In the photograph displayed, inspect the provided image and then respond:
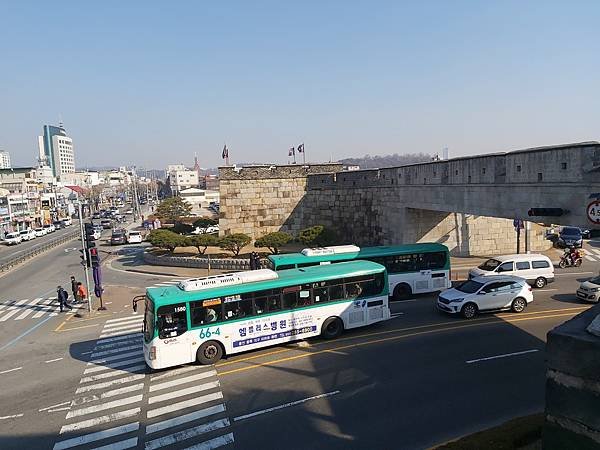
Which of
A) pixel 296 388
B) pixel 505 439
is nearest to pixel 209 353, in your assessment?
pixel 296 388

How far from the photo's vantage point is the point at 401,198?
91.5ft

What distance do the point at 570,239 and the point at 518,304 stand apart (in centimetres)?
2008

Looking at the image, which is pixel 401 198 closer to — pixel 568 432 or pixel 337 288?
pixel 337 288

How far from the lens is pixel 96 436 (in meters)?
9.48

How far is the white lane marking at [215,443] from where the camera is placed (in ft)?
28.9

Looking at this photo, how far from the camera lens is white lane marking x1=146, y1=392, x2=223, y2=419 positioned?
33.8ft

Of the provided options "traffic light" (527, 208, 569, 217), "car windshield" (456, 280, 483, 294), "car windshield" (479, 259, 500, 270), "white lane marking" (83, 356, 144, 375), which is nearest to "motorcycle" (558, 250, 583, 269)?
"car windshield" (479, 259, 500, 270)

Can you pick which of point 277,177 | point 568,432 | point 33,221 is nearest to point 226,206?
point 277,177

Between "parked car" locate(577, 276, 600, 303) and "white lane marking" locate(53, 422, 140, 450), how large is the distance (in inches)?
690

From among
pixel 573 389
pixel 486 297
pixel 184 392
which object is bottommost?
pixel 184 392

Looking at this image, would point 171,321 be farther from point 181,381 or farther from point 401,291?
point 401,291

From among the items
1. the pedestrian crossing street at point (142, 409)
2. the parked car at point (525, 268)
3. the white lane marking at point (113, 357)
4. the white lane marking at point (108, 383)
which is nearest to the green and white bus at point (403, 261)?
the parked car at point (525, 268)

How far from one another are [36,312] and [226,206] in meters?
16.3

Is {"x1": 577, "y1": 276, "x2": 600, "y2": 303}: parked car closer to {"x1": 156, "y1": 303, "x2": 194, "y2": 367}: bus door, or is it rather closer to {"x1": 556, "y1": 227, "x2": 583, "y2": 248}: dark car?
{"x1": 556, "y1": 227, "x2": 583, "y2": 248}: dark car
